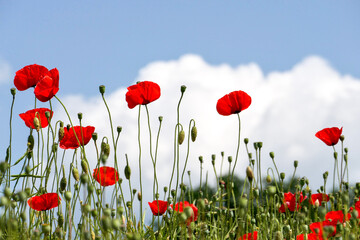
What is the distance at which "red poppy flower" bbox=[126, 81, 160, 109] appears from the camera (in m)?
2.64

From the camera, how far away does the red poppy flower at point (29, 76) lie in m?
2.92

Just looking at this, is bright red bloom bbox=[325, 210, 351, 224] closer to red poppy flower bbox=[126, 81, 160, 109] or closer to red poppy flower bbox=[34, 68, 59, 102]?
red poppy flower bbox=[126, 81, 160, 109]

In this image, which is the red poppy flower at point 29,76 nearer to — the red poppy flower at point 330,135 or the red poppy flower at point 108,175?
the red poppy flower at point 108,175

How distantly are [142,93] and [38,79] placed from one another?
690 mm

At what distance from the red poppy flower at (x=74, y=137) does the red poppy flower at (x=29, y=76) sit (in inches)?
15.3

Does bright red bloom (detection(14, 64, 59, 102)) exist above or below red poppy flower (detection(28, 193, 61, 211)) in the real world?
above

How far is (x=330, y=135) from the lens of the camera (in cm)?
315

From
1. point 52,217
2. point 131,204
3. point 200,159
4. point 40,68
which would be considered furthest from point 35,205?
point 200,159

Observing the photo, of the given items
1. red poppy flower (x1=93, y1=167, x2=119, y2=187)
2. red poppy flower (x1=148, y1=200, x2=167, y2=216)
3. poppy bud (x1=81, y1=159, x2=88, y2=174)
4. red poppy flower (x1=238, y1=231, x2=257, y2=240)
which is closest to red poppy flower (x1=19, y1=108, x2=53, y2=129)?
red poppy flower (x1=93, y1=167, x2=119, y2=187)

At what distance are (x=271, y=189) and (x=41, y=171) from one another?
1.50 meters

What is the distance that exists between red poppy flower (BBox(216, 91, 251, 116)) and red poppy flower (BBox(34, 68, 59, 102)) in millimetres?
889

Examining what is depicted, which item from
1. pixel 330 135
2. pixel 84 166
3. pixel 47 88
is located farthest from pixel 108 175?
pixel 330 135

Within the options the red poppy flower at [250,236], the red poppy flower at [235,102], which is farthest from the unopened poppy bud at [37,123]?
the red poppy flower at [250,236]

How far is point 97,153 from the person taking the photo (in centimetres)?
263
